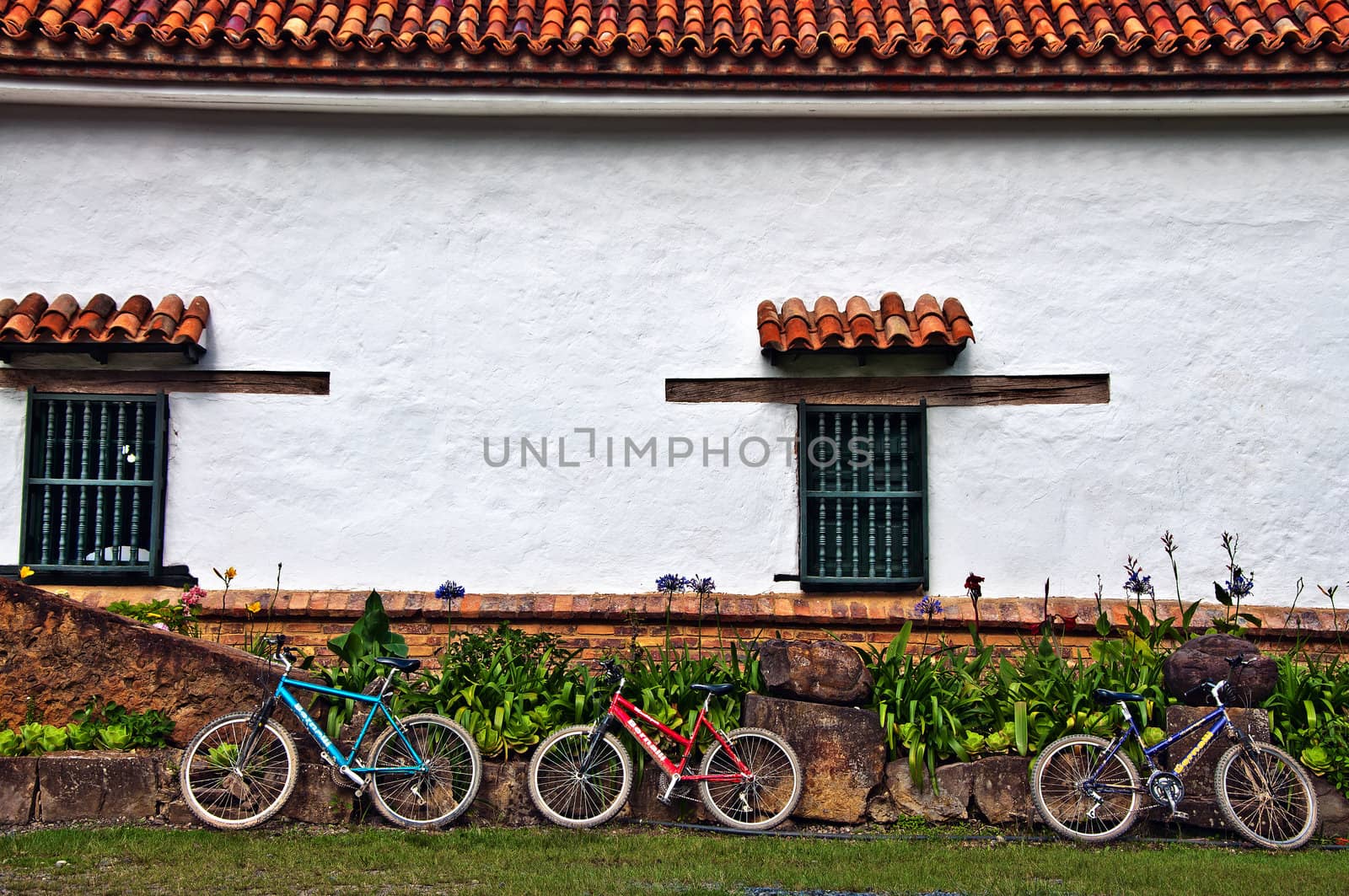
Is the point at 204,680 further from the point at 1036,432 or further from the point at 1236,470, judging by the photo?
the point at 1236,470

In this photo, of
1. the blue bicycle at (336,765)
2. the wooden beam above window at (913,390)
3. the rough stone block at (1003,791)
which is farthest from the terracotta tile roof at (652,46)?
the rough stone block at (1003,791)

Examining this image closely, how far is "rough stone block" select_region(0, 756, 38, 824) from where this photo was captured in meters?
5.91

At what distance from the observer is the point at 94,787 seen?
5.94 metres

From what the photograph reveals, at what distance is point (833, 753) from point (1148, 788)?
148cm

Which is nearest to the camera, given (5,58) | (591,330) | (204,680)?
(204,680)

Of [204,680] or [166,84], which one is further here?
[166,84]

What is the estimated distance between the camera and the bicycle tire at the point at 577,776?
237 inches

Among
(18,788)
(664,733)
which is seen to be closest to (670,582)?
(664,733)

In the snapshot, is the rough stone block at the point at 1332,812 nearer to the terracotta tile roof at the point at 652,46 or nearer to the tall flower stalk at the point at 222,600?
the terracotta tile roof at the point at 652,46

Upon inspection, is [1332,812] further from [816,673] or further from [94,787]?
[94,787]

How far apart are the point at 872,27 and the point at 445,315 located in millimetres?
3257

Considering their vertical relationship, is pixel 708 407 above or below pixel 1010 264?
below

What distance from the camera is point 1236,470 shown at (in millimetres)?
7918

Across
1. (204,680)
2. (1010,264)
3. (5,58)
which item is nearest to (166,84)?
(5,58)
